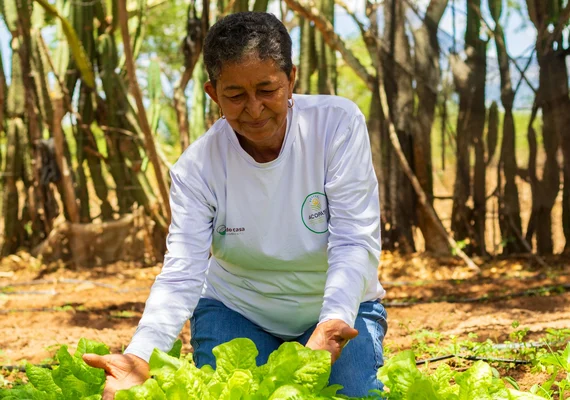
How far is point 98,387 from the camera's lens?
7.54 feet

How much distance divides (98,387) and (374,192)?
1.02 metres

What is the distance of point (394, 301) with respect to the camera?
18.2 feet

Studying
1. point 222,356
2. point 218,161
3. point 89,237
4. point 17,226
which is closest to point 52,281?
point 89,237

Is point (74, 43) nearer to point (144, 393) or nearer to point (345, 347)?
point (345, 347)

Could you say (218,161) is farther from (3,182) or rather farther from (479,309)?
(3,182)

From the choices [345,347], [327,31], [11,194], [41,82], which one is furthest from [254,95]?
[11,194]

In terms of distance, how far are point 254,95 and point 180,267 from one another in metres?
0.58

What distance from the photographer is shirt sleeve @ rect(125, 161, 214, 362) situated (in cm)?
233

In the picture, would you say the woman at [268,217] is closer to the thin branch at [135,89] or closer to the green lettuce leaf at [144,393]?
the green lettuce leaf at [144,393]

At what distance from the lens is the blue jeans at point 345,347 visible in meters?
2.43

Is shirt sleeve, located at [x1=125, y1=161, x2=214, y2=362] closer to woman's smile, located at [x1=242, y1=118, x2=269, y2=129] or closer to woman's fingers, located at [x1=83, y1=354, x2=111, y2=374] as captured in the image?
woman's fingers, located at [x1=83, y1=354, x2=111, y2=374]

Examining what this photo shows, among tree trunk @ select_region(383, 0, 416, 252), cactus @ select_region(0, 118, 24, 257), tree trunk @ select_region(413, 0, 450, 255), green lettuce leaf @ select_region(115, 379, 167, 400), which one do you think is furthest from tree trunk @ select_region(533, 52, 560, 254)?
green lettuce leaf @ select_region(115, 379, 167, 400)

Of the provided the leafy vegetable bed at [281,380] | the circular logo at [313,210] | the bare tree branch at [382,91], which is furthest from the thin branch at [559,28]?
the leafy vegetable bed at [281,380]

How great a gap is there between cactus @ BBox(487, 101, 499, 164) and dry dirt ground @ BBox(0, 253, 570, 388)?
0.92 m
